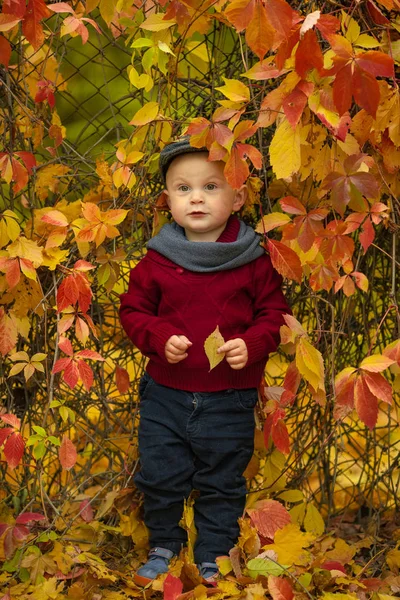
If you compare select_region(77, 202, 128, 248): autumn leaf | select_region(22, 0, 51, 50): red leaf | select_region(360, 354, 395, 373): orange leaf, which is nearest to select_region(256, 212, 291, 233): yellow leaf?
select_region(77, 202, 128, 248): autumn leaf

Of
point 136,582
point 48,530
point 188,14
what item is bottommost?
point 136,582

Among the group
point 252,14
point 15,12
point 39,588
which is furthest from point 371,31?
point 39,588

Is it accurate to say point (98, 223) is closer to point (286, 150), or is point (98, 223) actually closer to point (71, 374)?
point (71, 374)

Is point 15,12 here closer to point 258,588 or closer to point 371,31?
point 371,31

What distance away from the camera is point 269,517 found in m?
2.63

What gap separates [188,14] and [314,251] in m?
0.69

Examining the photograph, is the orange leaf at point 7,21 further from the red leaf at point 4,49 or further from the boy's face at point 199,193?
the boy's face at point 199,193

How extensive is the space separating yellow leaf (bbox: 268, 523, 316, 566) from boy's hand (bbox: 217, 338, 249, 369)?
1.88ft

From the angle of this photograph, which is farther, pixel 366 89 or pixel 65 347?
pixel 65 347

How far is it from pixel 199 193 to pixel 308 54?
0.69 m

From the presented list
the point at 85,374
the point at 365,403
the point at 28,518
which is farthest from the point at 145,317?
the point at 365,403

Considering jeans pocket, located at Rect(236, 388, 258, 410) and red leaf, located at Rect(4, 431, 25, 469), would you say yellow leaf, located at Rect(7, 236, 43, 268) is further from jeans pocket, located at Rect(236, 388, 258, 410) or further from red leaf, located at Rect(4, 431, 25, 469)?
jeans pocket, located at Rect(236, 388, 258, 410)

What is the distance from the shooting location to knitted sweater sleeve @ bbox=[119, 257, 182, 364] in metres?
2.46

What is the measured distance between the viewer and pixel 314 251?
2.32m
